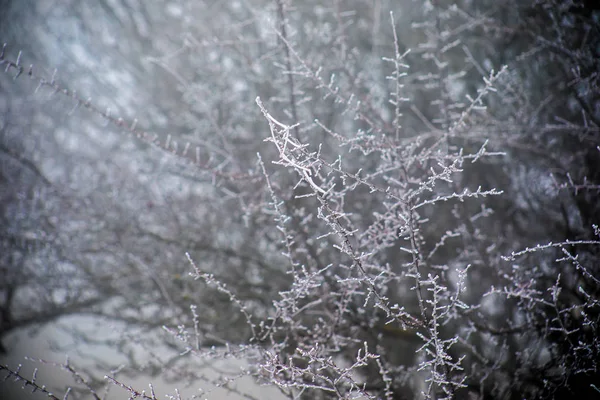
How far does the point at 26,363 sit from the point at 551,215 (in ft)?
23.4

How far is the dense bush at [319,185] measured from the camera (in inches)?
108

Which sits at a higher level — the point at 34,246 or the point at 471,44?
the point at 471,44

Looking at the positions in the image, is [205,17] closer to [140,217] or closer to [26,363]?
[140,217]

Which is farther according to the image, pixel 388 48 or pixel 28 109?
pixel 28 109

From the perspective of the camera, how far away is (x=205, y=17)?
15.7ft

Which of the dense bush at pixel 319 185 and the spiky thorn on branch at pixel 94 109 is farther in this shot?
the dense bush at pixel 319 185

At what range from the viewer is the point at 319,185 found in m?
2.54

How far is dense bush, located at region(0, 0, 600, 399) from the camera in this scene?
108 inches

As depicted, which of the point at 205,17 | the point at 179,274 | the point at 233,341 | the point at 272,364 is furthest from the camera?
the point at 205,17

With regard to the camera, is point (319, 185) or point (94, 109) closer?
point (94, 109)

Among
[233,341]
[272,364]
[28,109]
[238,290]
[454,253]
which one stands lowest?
[272,364]

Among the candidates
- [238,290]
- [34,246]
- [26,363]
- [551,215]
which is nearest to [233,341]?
[238,290]

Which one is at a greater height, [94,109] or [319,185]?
[94,109]

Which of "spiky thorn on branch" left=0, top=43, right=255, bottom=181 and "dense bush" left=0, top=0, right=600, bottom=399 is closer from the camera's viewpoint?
"spiky thorn on branch" left=0, top=43, right=255, bottom=181
